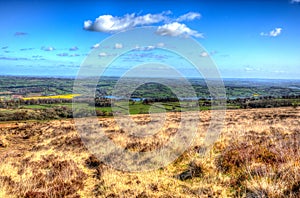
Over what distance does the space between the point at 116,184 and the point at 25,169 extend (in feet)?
13.5

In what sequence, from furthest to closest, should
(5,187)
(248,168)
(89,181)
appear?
(89,181) < (5,187) < (248,168)

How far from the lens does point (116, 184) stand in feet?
21.8

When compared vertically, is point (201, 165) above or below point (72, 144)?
above

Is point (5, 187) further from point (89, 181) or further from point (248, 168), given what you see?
point (248, 168)

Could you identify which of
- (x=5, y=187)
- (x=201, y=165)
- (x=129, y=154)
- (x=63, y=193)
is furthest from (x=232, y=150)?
(x=5, y=187)

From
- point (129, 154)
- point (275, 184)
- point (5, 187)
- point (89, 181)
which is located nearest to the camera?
point (275, 184)

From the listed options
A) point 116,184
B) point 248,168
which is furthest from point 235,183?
point 116,184

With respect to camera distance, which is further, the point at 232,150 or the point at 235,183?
the point at 232,150

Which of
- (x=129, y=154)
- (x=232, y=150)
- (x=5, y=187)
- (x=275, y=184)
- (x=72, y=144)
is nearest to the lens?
(x=275, y=184)

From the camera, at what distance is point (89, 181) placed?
742 cm

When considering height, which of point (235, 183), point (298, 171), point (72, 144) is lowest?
point (72, 144)

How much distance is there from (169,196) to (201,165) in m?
1.75

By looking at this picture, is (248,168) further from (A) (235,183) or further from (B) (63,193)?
(B) (63,193)

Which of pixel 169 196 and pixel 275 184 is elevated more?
pixel 275 184
